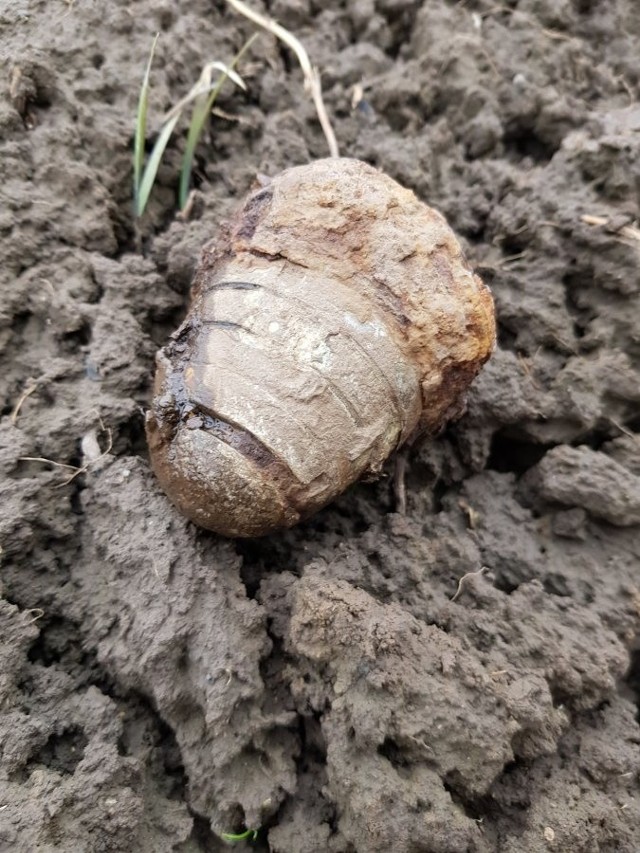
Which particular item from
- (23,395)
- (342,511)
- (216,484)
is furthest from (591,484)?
(23,395)

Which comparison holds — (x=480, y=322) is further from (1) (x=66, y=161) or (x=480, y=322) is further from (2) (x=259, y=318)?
(1) (x=66, y=161)

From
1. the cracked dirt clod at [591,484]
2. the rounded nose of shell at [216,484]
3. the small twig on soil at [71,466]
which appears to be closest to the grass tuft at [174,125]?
the small twig on soil at [71,466]

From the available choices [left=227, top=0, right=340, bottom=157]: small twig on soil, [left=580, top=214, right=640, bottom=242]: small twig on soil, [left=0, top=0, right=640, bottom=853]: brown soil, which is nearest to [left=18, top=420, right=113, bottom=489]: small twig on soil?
[left=0, top=0, right=640, bottom=853]: brown soil

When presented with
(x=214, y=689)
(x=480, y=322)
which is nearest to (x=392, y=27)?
(x=480, y=322)

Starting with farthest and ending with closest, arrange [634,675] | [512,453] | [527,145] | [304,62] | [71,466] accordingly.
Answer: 1. [527,145]
2. [304,62]
3. [512,453]
4. [634,675]
5. [71,466]

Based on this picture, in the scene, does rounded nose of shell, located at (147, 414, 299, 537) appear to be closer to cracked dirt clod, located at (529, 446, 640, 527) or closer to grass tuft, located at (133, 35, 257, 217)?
Answer: cracked dirt clod, located at (529, 446, 640, 527)

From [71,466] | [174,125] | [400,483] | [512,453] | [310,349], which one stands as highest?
[174,125]

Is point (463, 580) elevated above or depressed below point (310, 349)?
below

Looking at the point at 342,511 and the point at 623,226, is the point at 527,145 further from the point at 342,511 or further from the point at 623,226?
the point at 342,511
